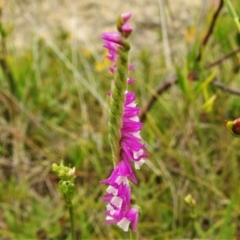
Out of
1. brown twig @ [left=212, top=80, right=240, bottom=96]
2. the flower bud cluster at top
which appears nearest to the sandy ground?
brown twig @ [left=212, top=80, right=240, bottom=96]

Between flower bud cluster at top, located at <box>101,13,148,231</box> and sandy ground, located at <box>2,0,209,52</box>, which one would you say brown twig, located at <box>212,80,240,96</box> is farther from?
sandy ground, located at <box>2,0,209,52</box>

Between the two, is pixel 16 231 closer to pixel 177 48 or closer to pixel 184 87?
pixel 184 87

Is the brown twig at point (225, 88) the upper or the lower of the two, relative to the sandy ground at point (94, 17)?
upper

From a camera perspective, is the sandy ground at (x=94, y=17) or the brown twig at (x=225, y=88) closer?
the brown twig at (x=225, y=88)

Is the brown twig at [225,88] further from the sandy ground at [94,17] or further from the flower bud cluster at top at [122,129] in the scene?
the sandy ground at [94,17]

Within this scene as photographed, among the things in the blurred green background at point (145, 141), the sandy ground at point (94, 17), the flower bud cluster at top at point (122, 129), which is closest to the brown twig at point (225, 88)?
the blurred green background at point (145, 141)
